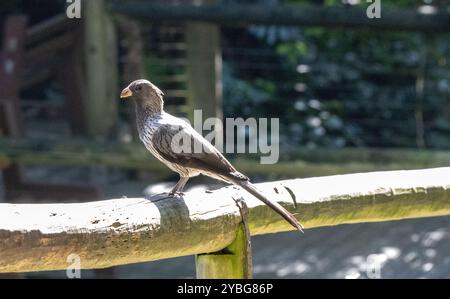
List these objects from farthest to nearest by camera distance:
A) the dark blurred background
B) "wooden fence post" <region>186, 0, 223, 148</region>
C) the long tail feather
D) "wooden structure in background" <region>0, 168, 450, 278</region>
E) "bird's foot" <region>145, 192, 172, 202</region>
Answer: "wooden fence post" <region>186, 0, 223, 148</region> → the dark blurred background → the long tail feather → "bird's foot" <region>145, 192, 172, 202</region> → "wooden structure in background" <region>0, 168, 450, 278</region>

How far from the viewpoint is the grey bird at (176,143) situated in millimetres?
3238

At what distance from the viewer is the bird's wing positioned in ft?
10.7

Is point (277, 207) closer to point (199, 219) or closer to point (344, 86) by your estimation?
point (199, 219)

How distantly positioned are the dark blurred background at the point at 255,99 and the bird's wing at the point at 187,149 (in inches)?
56.1

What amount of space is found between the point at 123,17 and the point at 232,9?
2.27 feet

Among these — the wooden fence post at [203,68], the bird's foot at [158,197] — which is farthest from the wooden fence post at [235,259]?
the wooden fence post at [203,68]

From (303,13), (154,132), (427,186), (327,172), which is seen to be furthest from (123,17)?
(427,186)

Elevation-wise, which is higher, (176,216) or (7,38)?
(7,38)

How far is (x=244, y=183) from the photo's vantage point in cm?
299

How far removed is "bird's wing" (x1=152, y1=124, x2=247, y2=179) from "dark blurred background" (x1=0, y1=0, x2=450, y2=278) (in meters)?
1.42

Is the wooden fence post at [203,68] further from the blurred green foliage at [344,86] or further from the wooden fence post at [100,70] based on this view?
the blurred green foliage at [344,86]

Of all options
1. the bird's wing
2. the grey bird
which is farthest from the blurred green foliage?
the bird's wing

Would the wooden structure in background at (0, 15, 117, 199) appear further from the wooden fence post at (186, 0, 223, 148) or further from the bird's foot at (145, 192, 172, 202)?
the bird's foot at (145, 192, 172, 202)

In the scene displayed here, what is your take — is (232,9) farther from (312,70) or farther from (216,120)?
(312,70)
